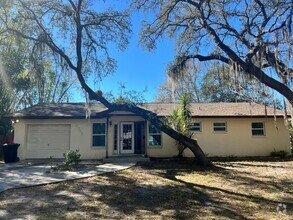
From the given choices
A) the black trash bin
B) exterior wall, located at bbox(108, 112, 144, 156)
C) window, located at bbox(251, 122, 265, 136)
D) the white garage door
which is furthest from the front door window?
window, located at bbox(251, 122, 265, 136)

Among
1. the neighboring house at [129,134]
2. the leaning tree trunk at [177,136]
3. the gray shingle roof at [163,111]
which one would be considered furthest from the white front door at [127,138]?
the leaning tree trunk at [177,136]

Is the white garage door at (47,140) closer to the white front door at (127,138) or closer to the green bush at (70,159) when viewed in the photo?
the white front door at (127,138)

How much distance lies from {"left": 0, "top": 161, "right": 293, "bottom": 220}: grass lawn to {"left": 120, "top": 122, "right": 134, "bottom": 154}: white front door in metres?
5.51

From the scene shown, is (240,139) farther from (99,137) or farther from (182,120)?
(99,137)

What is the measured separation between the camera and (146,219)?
5207 millimetres

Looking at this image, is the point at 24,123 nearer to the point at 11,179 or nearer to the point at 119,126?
the point at 119,126

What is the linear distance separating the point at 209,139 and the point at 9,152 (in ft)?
39.2

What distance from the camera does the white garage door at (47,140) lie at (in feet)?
50.2

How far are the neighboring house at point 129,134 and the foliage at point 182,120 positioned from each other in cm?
125

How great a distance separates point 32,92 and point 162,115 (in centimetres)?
1834

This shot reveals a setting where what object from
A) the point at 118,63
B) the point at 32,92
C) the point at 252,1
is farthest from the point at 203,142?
the point at 32,92

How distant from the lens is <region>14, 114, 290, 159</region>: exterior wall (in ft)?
49.9

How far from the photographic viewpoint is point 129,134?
1559 centimetres

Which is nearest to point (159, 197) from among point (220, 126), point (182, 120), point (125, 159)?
point (125, 159)
